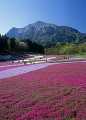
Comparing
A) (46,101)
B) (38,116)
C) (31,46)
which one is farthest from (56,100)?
(31,46)

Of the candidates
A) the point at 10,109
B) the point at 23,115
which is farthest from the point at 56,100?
the point at 10,109

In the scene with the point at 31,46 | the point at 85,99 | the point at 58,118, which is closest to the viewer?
the point at 58,118

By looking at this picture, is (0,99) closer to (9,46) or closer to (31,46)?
(9,46)

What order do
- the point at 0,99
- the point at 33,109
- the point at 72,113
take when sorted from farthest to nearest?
1. the point at 0,99
2. the point at 33,109
3. the point at 72,113

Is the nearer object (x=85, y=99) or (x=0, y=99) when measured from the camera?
(x=85, y=99)

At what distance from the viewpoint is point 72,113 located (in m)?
4.37

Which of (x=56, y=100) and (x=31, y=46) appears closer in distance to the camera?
(x=56, y=100)

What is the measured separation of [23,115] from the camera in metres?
4.43

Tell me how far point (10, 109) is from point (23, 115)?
3.19 ft

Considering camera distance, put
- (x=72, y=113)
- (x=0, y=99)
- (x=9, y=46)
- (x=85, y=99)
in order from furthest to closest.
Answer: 1. (x=9, y=46)
2. (x=0, y=99)
3. (x=85, y=99)
4. (x=72, y=113)

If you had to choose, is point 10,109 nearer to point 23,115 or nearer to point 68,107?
point 23,115

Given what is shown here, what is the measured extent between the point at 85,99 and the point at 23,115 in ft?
11.9

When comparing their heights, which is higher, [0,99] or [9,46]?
[9,46]

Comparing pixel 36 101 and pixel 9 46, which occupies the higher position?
pixel 9 46
